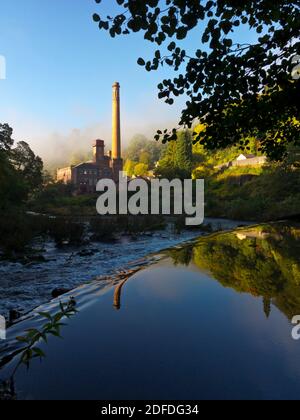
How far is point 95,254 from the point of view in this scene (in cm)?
1431

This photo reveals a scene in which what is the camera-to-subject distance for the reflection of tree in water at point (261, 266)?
3.41 meters

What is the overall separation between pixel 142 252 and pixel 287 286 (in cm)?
1168

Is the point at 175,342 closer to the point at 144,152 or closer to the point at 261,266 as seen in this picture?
the point at 261,266

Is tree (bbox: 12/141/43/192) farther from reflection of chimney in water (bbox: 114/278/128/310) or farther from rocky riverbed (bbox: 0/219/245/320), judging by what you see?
reflection of chimney in water (bbox: 114/278/128/310)

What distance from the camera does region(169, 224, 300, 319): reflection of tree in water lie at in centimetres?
341

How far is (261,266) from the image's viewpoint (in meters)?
4.55

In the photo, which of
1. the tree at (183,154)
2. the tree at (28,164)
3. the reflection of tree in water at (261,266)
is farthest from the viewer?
the tree at (183,154)

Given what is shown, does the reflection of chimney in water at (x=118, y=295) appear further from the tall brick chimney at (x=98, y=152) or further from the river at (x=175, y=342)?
the tall brick chimney at (x=98, y=152)

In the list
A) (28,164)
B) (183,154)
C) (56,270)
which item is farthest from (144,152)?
(56,270)

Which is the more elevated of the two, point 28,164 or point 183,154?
point 183,154

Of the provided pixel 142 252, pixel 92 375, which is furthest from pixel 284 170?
pixel 92 375

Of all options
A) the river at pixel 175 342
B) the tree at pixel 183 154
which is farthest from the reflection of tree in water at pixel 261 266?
the tree at pixel 183 154

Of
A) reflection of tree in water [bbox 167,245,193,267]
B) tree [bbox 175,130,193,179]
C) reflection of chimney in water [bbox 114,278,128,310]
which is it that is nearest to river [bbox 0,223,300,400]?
reflection of chimney in water [bbox 114,278,128,310]

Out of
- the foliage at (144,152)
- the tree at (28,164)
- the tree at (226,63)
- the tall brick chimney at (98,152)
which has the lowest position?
the tree at (226,63)
